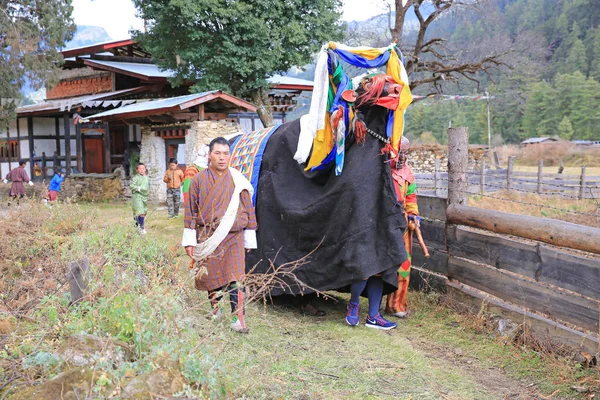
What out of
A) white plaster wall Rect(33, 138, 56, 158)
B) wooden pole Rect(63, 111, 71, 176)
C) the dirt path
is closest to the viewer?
the dirt path

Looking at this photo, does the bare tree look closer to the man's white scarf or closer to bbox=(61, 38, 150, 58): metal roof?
bbox=(61, 38, 150, 58): metal roof

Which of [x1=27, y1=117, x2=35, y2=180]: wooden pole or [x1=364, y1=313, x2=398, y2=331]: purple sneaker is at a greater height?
[x1=27, y1=117, x2=35, y2=180]: wooden pole

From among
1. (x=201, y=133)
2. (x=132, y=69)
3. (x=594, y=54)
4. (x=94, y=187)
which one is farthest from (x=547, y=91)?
(x=201, y=133)

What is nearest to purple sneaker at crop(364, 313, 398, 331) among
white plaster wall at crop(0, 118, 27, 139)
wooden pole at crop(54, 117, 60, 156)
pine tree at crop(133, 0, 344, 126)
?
pine tree at crop(133, 0, 344, 126)

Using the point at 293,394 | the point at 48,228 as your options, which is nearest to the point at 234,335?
the point at 293,394

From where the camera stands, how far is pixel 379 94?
198 inches

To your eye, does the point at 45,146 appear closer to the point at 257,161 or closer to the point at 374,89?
the point at 257,161

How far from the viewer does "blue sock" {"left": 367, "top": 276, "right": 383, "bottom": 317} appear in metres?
5.25

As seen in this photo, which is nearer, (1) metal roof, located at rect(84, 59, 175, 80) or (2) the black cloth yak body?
(2) the black cloth yak body

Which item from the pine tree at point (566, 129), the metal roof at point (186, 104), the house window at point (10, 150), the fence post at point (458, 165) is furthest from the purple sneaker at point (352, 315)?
the pine tree at point (566, 129)

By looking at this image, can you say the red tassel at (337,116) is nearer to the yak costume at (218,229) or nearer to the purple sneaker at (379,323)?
the yak costume at (218,229)

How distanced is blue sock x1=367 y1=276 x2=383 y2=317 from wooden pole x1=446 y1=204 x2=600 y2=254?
1124mm

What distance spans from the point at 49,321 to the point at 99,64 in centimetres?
1983

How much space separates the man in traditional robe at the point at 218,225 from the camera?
489cm
